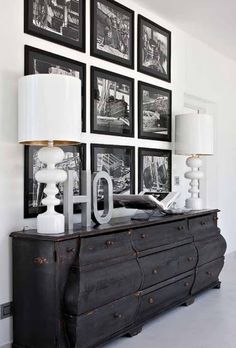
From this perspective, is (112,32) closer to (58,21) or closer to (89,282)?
(58,21)

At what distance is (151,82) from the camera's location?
4047 millimetres

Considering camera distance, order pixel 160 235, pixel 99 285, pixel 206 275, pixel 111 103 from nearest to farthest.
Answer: pixel 99 285 < pixel 160 235 < pixel 111 103 < pixel 206 275

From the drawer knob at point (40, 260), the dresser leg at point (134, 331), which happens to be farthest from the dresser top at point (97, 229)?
the dresser leg at point (134, 331)

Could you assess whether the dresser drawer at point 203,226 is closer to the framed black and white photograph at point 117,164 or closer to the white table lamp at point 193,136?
the white table lamp at point 193,136

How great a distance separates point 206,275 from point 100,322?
1570 millimetres

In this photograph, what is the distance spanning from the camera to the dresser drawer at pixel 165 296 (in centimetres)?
301

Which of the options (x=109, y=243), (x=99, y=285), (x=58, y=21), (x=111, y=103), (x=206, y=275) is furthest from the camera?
(x=206, y=275)

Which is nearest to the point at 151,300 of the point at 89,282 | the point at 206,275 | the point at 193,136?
the point at 89,282

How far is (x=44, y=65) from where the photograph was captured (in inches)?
114

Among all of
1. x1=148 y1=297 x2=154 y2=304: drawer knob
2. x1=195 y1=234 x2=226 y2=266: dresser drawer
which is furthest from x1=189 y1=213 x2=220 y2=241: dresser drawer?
x1=148 y1=297 x2=154 y2=304: drawer knob

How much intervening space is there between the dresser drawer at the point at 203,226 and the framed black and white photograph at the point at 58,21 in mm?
1774

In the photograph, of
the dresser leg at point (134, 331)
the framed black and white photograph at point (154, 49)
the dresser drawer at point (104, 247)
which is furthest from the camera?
the framed black and white photograph at point (154, 49)

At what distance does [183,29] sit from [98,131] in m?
1.87

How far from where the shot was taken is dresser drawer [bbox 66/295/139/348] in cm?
240
